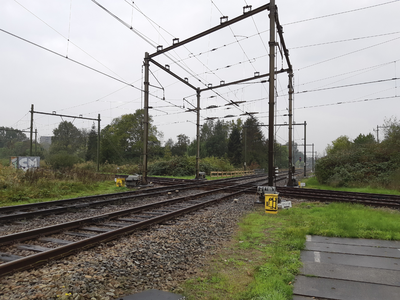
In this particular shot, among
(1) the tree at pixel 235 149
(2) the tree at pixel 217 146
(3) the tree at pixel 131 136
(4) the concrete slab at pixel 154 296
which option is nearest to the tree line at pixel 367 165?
(4) the concrete slab at pixel 154 296

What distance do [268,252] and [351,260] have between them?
1.49 metres

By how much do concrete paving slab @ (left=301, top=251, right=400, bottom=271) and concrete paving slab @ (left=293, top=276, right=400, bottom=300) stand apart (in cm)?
93

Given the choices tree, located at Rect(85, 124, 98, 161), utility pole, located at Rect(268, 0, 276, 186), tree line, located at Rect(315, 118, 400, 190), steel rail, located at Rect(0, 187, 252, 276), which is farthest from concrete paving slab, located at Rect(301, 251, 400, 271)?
tree, located at Rect(85, 124, 98, 161)

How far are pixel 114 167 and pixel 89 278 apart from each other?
37.7m

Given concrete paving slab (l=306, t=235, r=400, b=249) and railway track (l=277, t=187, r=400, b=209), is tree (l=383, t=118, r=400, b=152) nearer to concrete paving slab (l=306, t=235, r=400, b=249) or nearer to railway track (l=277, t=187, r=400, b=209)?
railway track (l=277, t=187, r=400, b=209)

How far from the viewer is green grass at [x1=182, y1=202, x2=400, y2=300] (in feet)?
11.9

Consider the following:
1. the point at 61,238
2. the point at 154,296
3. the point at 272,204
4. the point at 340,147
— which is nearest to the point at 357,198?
the point at 272,204

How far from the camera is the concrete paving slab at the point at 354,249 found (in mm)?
5207

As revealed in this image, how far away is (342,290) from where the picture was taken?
11.6 ft

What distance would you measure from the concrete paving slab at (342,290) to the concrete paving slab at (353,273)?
183 mm

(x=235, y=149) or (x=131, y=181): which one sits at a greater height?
(x=235, y=149)

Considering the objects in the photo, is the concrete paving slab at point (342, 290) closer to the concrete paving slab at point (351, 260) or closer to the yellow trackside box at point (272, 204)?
the concrete paving slab at point (351, 260)

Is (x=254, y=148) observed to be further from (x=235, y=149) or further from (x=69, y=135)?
(x=69, y=135)

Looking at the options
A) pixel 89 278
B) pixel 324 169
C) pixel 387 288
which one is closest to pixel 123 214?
pixel 89 278
